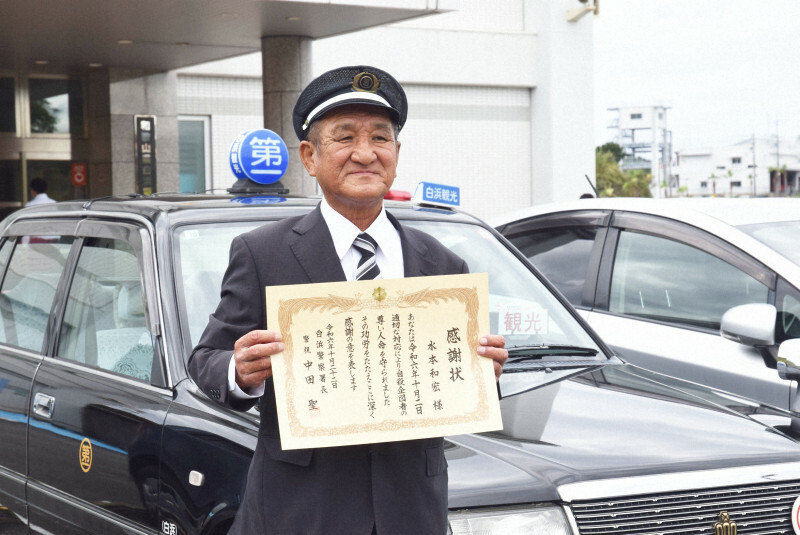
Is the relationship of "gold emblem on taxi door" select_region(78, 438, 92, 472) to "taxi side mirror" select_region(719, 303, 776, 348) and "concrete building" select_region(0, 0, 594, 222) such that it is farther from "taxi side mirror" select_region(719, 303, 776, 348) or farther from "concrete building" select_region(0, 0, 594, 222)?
"concrete building" select_region(0, 0, 594, 222)

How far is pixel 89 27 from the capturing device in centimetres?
1302

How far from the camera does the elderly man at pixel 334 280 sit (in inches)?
85.0

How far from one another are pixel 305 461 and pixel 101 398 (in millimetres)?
1538

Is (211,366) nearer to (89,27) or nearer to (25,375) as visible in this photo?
(25,375)

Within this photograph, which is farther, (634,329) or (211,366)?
(634,329)

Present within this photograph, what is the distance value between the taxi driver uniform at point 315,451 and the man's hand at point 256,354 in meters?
0.09

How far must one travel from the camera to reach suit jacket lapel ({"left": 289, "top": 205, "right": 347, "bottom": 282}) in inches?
87.0

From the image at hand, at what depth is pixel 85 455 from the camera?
3408 millimetres

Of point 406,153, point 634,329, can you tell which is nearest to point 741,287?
point 634,329

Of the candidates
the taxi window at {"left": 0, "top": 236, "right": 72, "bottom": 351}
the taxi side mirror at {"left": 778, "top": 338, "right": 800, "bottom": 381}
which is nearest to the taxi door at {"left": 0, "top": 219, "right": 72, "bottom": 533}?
the taxi window at {"left": 0, "top": 236, "right": 72, "bottom": 351}

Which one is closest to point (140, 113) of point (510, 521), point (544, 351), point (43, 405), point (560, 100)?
point (560, 100)

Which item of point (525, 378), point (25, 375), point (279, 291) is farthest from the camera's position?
point (25, 375)

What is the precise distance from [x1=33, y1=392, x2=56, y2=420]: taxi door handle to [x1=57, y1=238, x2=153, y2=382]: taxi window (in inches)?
6.6

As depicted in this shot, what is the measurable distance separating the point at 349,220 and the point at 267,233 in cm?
18
